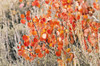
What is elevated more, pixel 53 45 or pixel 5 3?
pixel 5 3

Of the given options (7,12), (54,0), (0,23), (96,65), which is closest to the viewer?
(96,65)

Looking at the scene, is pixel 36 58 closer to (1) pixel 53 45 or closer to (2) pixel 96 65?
(1) pixel 53 45

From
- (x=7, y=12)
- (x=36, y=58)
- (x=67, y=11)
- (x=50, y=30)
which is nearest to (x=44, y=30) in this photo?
(x=50, y=30)

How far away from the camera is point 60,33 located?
6.39 ft

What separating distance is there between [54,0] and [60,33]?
83cm

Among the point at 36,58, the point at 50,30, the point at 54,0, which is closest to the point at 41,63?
the point at 36,58

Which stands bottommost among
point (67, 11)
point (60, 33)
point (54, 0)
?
point (60, 33)

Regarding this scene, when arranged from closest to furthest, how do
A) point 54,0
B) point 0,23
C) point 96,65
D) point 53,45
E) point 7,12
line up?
point 96,65 < point 53,45 < point 54,0 < point 0,23 < point 7,12

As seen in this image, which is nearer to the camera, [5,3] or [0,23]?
[0,23]

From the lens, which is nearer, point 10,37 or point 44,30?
point 44,30

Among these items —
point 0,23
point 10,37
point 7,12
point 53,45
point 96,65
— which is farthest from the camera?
point 7,12

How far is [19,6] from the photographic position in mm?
3836

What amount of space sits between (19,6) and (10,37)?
120cm

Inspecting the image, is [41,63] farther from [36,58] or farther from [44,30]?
[44,30]
